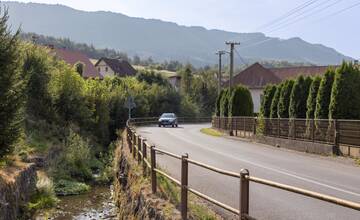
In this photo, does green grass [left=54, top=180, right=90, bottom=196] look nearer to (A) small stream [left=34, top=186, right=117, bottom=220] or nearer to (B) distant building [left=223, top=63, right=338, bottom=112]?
(A) small stream [left=34, top=186, right=117, bottom=220]

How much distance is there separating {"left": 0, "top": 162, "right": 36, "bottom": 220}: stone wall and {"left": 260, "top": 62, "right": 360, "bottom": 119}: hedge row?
13606 mm

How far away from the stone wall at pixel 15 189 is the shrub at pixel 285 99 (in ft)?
55.4

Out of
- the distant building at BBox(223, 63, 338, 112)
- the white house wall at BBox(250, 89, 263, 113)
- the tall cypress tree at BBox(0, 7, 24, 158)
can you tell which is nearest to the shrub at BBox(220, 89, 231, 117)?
the white house wall at BBox(250, 89, 263, 113)

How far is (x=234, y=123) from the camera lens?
133 feet

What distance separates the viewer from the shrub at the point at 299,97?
2886 centimetres

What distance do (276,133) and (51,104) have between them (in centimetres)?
1641

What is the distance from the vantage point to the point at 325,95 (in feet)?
82.1

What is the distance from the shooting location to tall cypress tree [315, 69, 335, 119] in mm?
24984

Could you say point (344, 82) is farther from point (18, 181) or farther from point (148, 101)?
point (148, 101)

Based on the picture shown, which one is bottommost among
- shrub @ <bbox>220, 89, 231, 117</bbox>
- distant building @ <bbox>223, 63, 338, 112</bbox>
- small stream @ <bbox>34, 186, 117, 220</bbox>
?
small stream @ <bbox>34, 186, 117, 220</bbox>

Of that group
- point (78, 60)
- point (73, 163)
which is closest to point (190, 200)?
point (73, 163)

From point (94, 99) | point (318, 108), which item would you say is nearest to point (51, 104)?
point (94, 99)

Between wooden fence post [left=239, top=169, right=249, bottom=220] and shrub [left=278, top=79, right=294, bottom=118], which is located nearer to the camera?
wooden fence post [left=239, top=169, right=249, bottom=220]

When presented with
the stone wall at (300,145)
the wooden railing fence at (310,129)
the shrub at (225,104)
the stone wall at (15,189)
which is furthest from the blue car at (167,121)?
the stone wall at (15,189)
